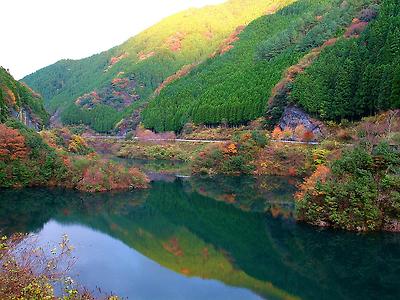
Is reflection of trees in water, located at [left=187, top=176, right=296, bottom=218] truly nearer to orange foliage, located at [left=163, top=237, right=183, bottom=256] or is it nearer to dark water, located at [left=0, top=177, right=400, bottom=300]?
dark water, located at [left=0, top=177, right=400, bottom=300]

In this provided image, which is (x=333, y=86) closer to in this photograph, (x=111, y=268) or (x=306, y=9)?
(x=111, y=268)

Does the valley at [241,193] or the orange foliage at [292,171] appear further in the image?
the orange foliage at [292,171]

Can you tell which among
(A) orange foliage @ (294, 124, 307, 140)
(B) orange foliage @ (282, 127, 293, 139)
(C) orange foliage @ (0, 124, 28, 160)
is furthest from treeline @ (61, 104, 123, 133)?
(C) orange foliage @ (0, 124, 28, 160)

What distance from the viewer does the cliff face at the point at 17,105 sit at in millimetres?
74062

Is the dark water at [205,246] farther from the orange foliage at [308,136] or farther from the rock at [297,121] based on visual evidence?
the rock at [297,121]

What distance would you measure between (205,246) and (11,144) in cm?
2636

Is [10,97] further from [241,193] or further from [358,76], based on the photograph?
[358,76]

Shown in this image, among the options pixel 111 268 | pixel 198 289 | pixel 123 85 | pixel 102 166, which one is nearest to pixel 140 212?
pixel 102 166

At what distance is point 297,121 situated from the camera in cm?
7206

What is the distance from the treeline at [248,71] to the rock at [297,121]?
891 centimetres

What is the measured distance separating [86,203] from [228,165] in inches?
952

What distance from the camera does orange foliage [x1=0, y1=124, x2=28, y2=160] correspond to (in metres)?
46.5

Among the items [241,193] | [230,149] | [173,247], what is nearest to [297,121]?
[230,149]

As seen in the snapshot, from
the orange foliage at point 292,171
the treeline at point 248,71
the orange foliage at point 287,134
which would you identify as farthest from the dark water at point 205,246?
the treeline at point 248,71
